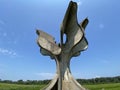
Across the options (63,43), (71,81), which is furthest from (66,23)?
(71,81)

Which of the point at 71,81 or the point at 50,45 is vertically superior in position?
the point at 50,45

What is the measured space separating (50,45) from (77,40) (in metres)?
1.21

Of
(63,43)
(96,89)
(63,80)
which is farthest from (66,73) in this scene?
(96,89)

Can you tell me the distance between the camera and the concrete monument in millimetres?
12391

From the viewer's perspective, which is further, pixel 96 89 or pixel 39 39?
pixel 96 89

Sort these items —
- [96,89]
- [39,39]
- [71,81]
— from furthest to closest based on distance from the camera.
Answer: [96,89]
[39,39]
[71,81]

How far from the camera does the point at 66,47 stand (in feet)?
42.0

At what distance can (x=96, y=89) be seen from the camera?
1646 inches

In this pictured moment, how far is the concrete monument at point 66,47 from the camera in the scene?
12.4 m

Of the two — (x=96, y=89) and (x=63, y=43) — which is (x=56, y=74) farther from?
(x=96, y=89)

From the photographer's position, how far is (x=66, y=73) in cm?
1245

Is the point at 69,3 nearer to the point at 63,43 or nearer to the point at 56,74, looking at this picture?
the point at 63,43

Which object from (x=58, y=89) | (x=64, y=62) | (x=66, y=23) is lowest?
(x=58, y=89)

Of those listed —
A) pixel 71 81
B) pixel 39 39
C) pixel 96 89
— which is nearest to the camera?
pixel 71 81
